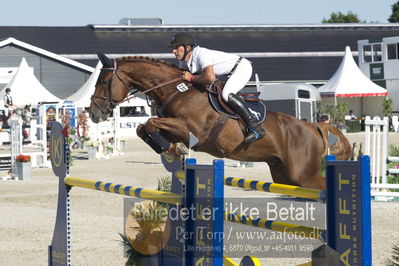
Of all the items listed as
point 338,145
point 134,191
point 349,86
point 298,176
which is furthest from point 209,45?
point 134,191

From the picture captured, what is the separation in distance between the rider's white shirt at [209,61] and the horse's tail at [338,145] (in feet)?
3.87

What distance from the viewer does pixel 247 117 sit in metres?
6.60

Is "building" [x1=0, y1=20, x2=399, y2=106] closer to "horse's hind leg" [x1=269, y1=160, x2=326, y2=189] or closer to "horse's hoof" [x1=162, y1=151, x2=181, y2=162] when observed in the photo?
"horse's hind leg" [x1=269, y1=160, x2=326, y2=189]

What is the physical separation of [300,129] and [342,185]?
3864 mm

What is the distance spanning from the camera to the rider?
6480 mm

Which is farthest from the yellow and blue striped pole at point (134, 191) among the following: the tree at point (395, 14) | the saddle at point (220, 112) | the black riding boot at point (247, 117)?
the tree at point (395, 14)

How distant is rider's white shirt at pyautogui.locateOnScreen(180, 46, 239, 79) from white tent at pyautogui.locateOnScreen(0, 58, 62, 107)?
735 inches

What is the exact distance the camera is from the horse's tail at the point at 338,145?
23.6 ft

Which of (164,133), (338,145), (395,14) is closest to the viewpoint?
(164,133)

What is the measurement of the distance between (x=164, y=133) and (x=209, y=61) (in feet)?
2.36

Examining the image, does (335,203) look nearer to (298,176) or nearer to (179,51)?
(179,51)

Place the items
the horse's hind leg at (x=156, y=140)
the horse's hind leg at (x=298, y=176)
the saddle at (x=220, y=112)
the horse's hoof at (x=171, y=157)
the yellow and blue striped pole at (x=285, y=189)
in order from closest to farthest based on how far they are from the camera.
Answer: the yellow and blue striped pole at (x=285, y=189)
the horse's hoof at (x=171, y=157)
the horse's hind leg at (x=156, y=140)
the saddle at (x=220, y=112)
the horse's hind leg at (x=298, y=176)

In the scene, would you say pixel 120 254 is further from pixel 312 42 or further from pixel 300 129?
pixel 312 42

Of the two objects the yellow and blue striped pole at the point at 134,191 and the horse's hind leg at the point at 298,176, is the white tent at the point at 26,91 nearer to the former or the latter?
the horse's hind leg at the point at 298,176
